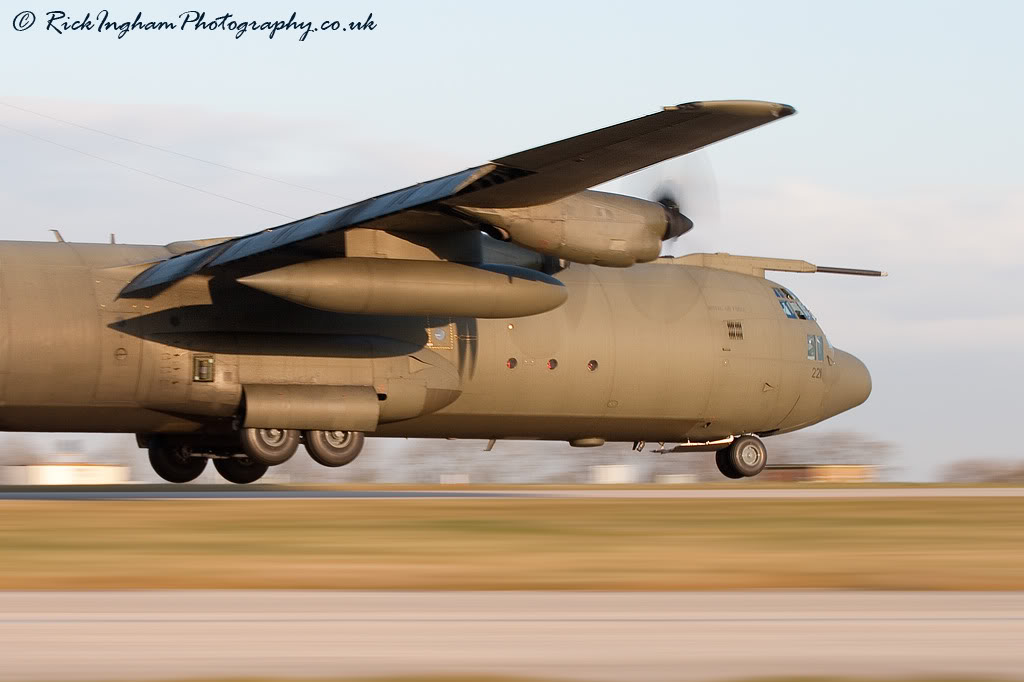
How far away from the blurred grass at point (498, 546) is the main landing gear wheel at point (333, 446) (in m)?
2.42

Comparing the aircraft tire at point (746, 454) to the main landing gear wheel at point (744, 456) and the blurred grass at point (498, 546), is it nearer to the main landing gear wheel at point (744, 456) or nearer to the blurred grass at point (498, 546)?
the main landing gear wheel at point (744, 456)

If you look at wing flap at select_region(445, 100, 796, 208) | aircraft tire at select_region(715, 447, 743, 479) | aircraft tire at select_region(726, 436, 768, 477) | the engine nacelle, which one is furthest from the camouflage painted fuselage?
wing flap at select_region(445, 100, 796, 208)

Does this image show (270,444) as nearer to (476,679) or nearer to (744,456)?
(744,456)

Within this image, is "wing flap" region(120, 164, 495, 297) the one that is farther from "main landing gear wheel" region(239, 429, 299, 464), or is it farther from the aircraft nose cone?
the aircraft nose cone

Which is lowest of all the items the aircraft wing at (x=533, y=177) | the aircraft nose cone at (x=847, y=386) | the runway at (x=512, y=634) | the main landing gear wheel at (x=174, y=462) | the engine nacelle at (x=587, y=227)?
the runway at (x=512, y=634)

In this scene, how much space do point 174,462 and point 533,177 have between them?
11935 millimetres

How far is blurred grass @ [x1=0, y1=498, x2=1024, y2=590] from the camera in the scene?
451 inches

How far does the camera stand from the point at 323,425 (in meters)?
23.6

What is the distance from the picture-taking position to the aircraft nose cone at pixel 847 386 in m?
30.3

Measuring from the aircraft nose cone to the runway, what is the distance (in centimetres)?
2002

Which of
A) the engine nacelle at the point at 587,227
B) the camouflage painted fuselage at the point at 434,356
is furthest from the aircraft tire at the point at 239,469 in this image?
the engine nacelle at the point at 587,227

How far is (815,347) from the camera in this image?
98.2 ft

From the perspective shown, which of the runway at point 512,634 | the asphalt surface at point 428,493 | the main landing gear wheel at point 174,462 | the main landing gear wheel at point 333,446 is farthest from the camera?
the main landing gear wheel at point 174,462

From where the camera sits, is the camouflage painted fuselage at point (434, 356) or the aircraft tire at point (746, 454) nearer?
the camouflage painted fuselage at point (434, 356)
